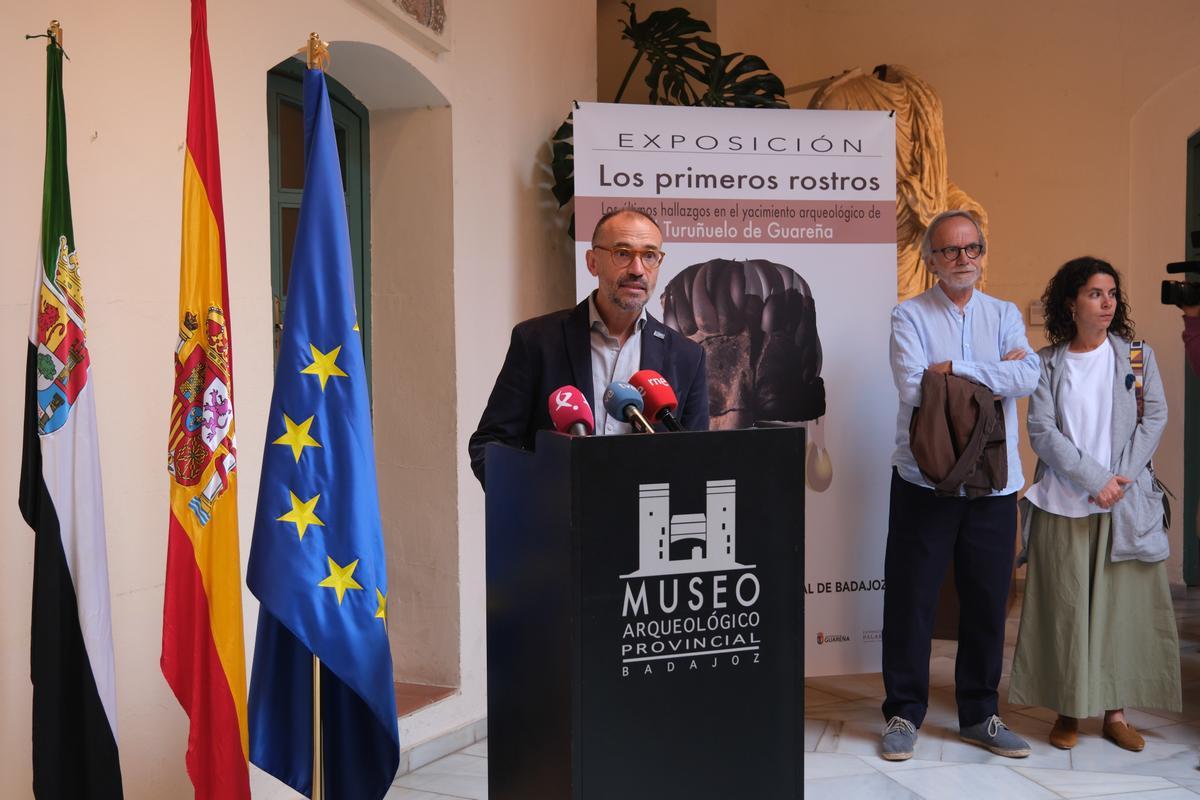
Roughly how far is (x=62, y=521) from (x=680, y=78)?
3696 mm

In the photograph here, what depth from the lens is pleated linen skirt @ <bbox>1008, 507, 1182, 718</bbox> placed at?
393 cm

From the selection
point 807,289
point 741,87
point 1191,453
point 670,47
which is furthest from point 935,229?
point 1191,453

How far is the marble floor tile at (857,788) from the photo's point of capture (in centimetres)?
356

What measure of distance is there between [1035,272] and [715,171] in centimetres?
328

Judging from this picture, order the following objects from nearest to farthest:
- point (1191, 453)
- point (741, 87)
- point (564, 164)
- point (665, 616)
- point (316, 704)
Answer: point (665, 616)
point (316, 704)
point (564, 164)
point (741, 87)
point (1191, 453)

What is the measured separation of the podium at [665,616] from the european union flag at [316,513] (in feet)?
1.75

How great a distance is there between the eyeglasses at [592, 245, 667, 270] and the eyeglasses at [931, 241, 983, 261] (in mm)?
1681

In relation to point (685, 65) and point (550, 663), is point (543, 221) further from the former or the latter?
point (550, 663)

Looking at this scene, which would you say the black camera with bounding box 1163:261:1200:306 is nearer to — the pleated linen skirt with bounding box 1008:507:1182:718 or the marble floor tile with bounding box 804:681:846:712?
the pleated linen skirt with bounding box 1008:507:1182:718

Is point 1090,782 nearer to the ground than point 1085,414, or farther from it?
nearer to the ground

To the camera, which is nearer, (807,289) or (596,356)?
(596,356)

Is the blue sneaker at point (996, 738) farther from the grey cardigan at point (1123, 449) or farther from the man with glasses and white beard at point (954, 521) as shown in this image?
the grey cardigan at point (1123, 449)

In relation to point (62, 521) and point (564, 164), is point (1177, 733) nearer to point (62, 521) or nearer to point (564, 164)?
point (564, 164)

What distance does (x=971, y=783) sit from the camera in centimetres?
365
